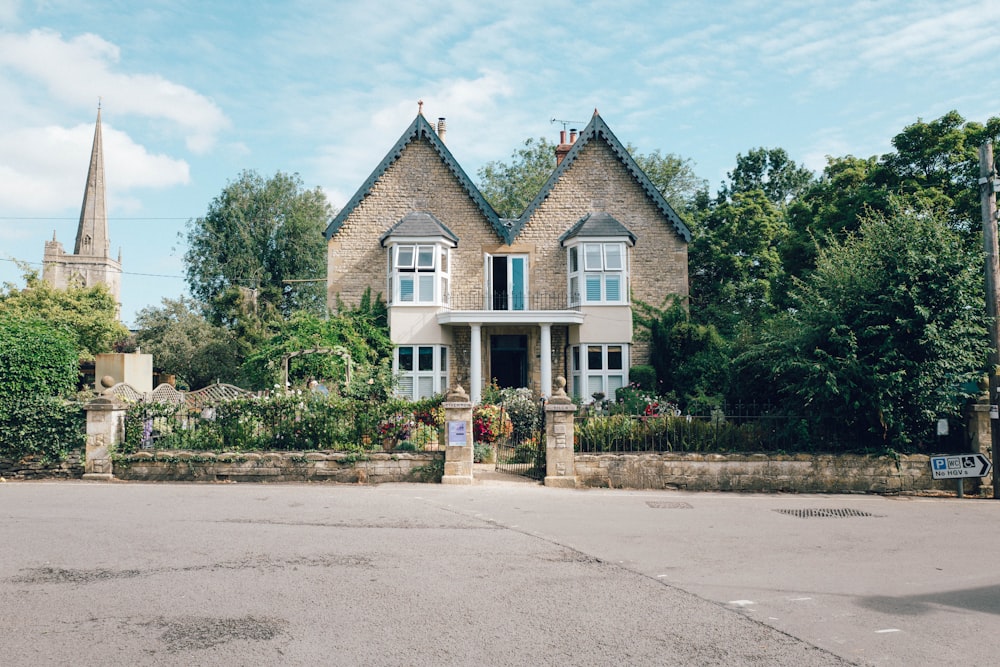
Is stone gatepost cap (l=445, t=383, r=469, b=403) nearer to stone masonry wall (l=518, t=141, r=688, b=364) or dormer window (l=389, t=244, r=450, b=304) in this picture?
dormer window (l=389, t=244, r=450, b=304)

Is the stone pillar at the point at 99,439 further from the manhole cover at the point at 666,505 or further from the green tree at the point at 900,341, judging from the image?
the green tree at the point at 900,341

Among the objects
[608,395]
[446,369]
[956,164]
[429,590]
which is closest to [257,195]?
[446,369]

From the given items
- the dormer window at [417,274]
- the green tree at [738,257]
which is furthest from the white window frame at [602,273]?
the green tree at [738,257]

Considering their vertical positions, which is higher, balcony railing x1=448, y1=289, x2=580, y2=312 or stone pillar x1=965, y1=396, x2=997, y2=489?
balcony railing x1=448, y1=289, x2=580, y2=312

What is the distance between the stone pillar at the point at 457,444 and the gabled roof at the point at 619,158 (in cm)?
1187

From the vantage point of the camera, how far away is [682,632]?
5.91m

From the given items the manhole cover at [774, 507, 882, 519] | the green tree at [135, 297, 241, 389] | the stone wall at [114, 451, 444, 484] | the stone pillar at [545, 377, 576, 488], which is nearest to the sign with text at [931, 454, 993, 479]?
the manhole cover at [774, 507, 882, 519]

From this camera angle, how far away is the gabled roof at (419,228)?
2389 cm

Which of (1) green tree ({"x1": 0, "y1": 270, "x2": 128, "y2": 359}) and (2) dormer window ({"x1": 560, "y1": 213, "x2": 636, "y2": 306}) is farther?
(1) green tree ({"x1": 0, "y1": 270, "x2": 128, "y2": 359})

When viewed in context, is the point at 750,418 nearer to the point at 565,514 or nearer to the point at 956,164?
the point at 565,514

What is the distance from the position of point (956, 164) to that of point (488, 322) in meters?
16.0

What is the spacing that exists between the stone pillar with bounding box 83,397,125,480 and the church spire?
74.3 metres

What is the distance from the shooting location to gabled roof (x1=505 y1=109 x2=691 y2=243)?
25.2 meters

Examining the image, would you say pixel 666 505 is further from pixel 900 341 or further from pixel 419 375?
pixel 419 375
